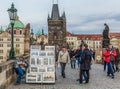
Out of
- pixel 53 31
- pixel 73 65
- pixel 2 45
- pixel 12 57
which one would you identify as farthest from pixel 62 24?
pixel 12 57

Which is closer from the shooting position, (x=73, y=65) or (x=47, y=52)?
(x=47, y=52)

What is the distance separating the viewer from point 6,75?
13570 mm


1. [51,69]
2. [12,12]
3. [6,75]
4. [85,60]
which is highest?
[12,12]

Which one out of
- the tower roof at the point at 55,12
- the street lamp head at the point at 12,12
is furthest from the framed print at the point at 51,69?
the tower roof at the point at 55,12

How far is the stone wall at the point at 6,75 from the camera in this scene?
12.5 m

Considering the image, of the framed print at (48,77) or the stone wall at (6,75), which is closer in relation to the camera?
the stone wall at (6,75)

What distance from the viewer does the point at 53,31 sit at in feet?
428

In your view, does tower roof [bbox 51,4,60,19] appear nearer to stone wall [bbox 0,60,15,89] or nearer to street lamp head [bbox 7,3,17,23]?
street lamp head [bbox 7,3,17,23]

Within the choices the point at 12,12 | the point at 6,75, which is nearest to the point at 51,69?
the point at 6,75

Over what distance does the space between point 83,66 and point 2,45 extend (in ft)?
389

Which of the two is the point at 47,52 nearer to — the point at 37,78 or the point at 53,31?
the point at 37,78

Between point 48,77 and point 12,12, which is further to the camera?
point 12,12

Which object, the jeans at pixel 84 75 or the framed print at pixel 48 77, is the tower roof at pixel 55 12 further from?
the framed print at pixel 48 77

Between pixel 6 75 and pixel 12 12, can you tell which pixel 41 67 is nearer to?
pixel 6 75
